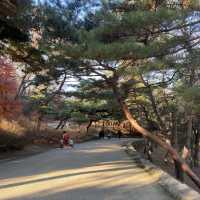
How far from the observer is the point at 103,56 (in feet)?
49.4

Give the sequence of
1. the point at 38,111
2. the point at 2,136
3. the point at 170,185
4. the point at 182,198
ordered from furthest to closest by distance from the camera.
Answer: the point at 38,111
the point at 2,136
the point at 170,185
the point at 182,198

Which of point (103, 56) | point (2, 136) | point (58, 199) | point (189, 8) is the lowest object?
point (58, 199)

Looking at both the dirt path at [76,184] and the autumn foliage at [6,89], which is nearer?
the dirt path at [76,184]

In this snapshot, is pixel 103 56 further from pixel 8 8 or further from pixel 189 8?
pixel 8 8

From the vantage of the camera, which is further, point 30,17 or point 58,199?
point 30,17

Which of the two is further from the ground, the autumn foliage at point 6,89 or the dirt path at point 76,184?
the autumn foliage at point 6,89

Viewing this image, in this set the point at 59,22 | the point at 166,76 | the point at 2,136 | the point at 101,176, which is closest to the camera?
the point at 101,176

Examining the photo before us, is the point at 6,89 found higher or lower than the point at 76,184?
higher

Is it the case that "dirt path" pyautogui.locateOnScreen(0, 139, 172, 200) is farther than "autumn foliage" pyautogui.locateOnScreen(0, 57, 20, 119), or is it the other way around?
"autumn foliage" pyautogui.locateOnScreen(0, 57, 20, 119)

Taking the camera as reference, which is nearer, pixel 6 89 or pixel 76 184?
pixel 76 184

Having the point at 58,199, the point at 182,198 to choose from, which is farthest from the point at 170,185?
the point at 58,199

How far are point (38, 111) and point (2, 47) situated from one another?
1162 inches

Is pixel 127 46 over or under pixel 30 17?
under

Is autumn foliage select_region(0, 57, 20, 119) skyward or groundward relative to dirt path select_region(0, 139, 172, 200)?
skyward
